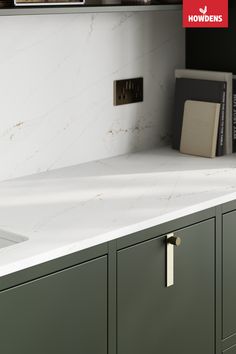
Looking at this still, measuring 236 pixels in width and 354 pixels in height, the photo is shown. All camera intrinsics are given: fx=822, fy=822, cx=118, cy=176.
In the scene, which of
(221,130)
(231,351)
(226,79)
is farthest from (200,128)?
(231,351)

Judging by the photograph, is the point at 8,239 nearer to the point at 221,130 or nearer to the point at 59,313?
the point at 59,313

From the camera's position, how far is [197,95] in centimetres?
322

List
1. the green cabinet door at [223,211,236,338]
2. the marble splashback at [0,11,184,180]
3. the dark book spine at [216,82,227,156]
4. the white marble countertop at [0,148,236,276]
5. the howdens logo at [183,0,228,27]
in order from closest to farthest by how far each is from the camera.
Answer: the white marble countertop at [0,148,236,276] < the green cabinet door at [223,211,236,338] < the marble splashback at [0,11,184,180] < the howdens logo at [183,0,228,27] < the dark book spine at [216,82,227,156]

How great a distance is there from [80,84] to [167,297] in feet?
3.04

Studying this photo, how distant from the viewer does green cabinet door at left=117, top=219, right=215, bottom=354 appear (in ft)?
7.65

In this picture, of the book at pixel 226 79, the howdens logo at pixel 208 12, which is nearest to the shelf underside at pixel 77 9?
the howdens logo at pixel 208 12

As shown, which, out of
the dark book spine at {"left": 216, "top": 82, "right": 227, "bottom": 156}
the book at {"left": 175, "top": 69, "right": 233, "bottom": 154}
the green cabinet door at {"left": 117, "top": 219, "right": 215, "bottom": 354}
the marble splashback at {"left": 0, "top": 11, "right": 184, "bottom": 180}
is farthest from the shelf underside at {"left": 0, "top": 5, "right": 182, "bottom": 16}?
the green cabinet door at {"left": 117, "top": 219, "right": 215, "bottom": 354}

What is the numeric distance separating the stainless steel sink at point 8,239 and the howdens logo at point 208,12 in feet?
4.15

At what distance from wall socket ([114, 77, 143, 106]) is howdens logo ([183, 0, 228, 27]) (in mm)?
319

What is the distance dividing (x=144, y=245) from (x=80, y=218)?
0.20 meters

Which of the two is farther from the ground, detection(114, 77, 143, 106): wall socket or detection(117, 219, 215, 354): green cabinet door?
detection(114, 77, 143, 106): wall socket

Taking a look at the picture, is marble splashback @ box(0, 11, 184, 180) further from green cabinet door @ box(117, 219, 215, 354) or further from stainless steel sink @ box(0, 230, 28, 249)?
green cabinet door @ box(117, 219, 215, 354)

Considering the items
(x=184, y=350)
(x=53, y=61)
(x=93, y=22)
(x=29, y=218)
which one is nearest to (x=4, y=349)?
(x=29, y=218)

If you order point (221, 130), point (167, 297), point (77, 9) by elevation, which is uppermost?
point (77, 9)
